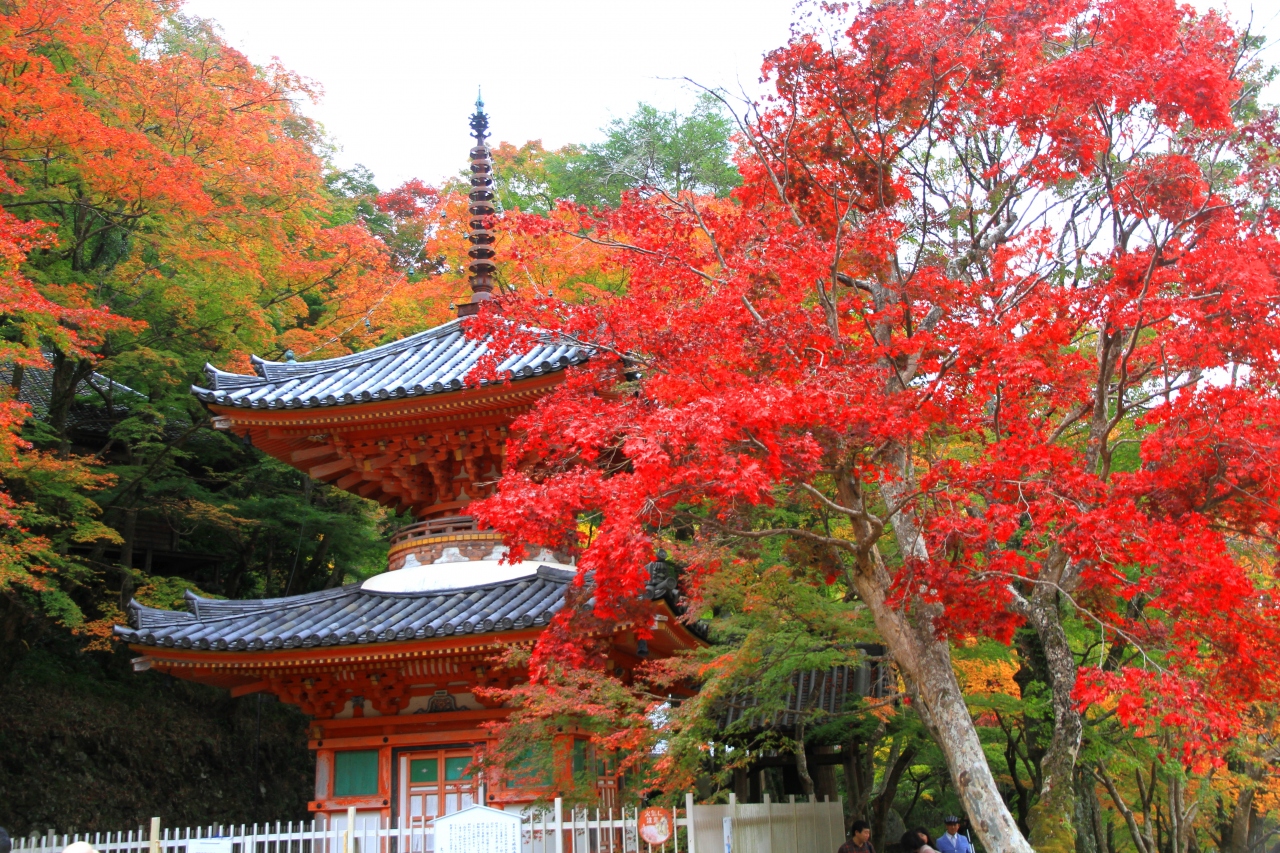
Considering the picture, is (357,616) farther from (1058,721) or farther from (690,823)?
(1058,721)

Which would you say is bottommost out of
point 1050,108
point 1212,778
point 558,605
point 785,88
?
point 1212,778

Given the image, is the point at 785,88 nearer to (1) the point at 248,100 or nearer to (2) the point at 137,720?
(1) the point at 248,100

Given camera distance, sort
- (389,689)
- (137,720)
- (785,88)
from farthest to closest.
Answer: (137,720), (389,689), (785,88)

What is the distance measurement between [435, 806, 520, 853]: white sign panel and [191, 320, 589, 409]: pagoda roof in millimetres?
3923

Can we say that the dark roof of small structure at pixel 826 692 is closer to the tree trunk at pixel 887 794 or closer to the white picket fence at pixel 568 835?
the tree trunk at pixel 887 794

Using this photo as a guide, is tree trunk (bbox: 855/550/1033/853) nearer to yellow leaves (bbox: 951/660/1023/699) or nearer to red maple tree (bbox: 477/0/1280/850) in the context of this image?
red maple tree (bbox: 477/0/1280/850)

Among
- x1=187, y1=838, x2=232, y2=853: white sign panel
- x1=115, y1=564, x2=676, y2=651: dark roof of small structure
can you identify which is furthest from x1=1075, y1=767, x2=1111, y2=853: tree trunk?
x1=187, y1=838, x2=232, y2=853: white sign panel

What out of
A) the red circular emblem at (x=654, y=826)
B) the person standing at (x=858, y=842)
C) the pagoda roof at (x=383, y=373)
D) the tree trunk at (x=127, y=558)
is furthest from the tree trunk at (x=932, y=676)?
the tree trunk at (x=127, y=558)

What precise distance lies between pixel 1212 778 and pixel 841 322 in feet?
33.4

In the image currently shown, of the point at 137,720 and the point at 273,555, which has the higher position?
the point at 273,555

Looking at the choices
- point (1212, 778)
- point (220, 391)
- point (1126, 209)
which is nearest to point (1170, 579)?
point (1126, 209)

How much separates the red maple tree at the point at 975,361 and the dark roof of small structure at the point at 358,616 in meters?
1.07

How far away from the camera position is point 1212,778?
597 inches

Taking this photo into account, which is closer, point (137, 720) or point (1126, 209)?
point (1126, 209)
